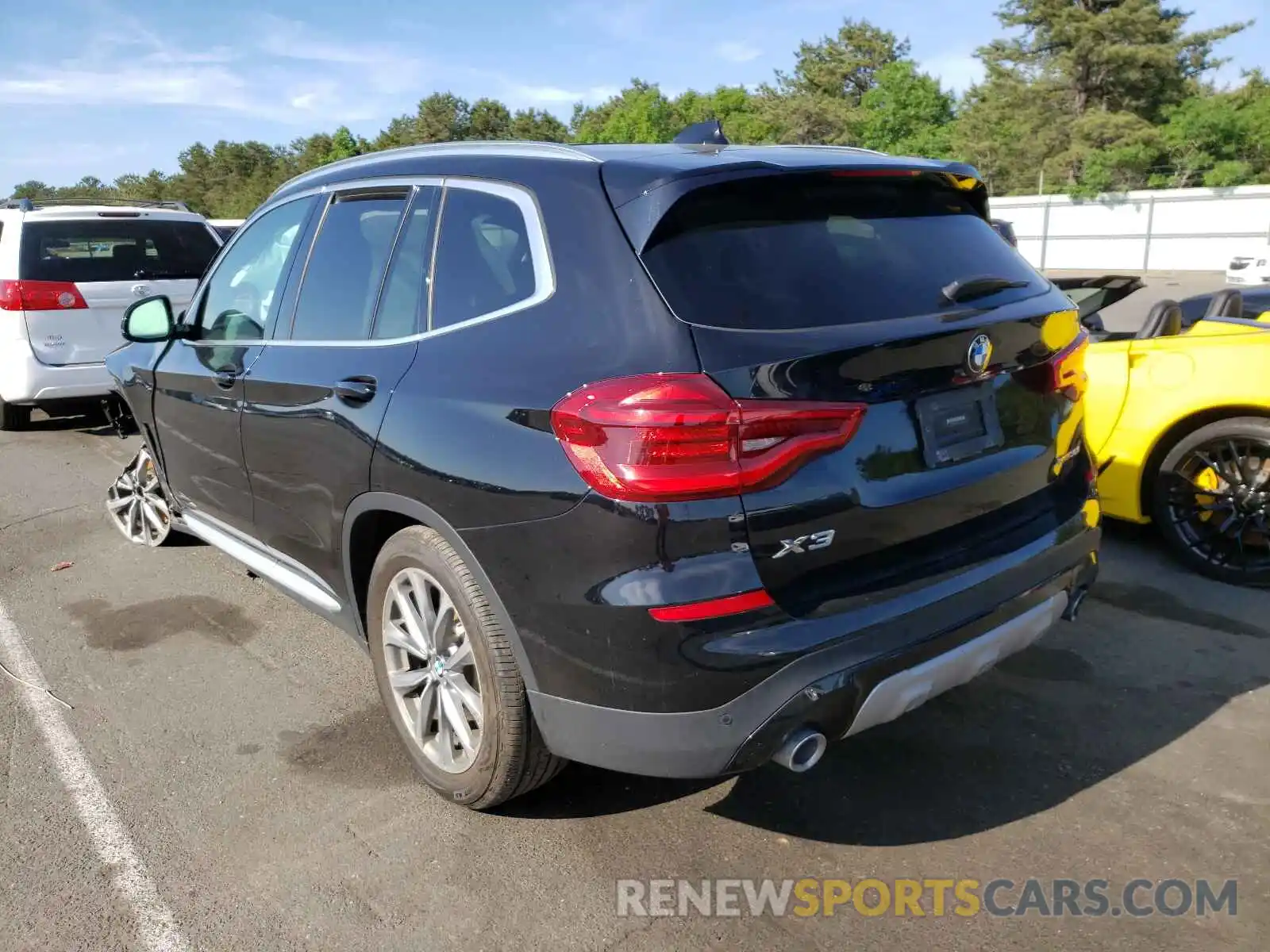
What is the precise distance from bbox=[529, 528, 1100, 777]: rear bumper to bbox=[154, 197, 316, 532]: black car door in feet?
6.45

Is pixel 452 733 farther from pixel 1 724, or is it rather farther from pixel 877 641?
pixel 1 724

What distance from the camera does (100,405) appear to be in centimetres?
900

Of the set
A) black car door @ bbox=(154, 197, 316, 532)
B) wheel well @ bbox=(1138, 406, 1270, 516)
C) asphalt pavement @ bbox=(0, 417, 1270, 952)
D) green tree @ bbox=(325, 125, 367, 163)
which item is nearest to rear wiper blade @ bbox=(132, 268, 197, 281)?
black car door @ bbox=(154, 197, 316, 532)

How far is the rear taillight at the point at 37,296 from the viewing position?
8078 mm

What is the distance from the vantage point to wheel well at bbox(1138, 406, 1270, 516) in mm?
4434

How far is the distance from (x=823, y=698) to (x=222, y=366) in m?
2.70

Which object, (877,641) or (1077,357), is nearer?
(877,641)

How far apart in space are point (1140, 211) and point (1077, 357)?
4037 centimetres

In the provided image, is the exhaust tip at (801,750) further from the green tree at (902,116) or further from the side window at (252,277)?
the green tree at (902,116)

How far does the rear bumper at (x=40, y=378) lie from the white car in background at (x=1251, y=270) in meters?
22.8

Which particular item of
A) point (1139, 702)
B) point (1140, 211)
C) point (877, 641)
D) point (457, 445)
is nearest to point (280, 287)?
point (457, 445)

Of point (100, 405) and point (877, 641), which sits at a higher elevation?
point (877, 641)

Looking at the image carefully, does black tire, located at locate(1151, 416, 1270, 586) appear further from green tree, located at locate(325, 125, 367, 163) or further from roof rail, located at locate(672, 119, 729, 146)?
green tree, located at locate(325, 125, 367, 163)

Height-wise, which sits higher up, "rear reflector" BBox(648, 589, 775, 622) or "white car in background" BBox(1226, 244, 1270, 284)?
"rear reflector" BBox(648, 589, 775, 622)
